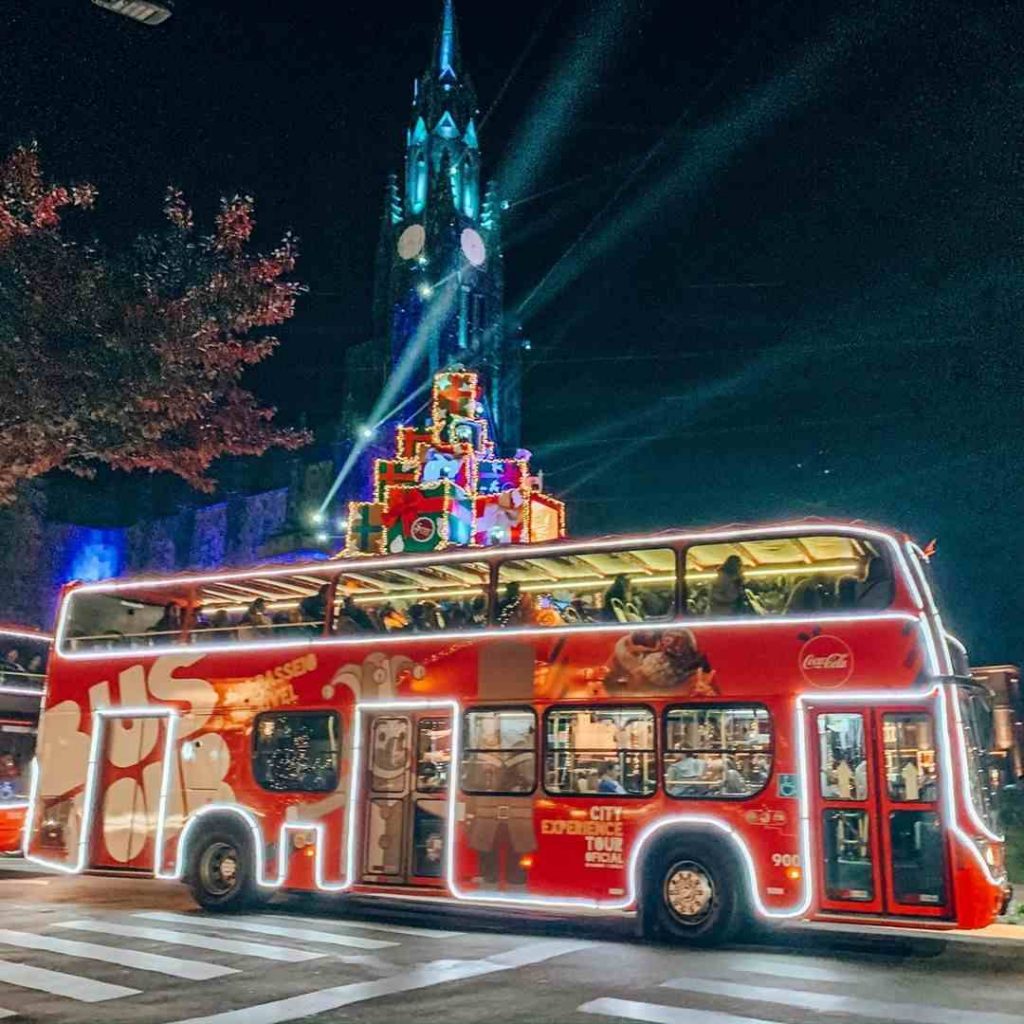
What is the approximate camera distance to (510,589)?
1124 cm

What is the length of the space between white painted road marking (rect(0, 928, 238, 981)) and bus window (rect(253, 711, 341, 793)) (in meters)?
2.95

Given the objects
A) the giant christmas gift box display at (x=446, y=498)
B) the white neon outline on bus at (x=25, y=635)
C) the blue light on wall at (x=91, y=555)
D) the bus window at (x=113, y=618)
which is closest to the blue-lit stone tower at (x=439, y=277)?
the blue light on wall at (x=91, y=555)

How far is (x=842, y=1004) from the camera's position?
7098mm

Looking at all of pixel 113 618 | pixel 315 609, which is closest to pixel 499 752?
pixel 315 609

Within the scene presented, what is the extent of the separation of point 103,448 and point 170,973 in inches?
392

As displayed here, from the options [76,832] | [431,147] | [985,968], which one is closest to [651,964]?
[985,968]

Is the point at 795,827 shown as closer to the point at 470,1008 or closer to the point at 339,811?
the point at 470,1008

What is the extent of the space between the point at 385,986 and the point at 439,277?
215ft

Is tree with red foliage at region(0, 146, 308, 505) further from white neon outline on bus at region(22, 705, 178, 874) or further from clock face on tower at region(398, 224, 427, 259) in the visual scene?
clock face on tower at region(398, 224, 427, 259)

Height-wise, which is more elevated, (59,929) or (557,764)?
(557,764)

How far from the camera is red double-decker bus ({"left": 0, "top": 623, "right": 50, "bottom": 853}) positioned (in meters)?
16.6

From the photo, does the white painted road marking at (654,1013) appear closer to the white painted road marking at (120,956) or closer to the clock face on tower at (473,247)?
the white painted road marking at (120,956)

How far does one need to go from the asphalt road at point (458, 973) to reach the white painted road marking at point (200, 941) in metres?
0.03

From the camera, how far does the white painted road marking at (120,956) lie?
26.7ft
